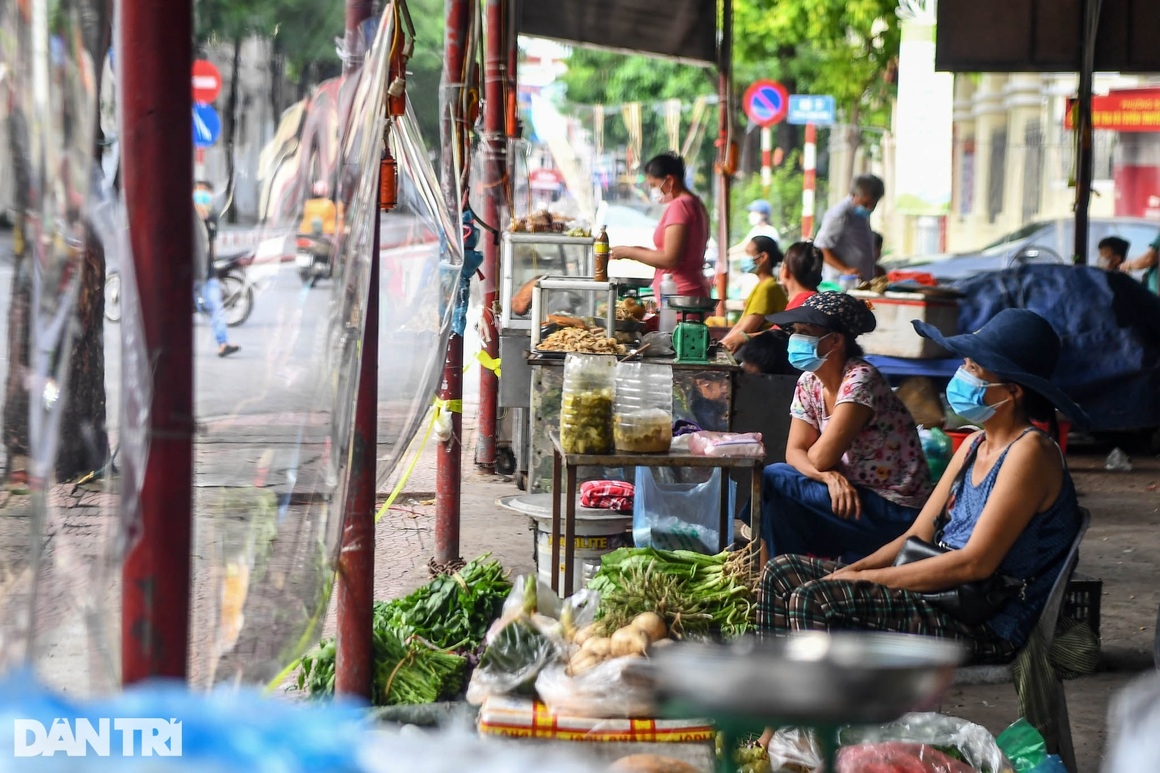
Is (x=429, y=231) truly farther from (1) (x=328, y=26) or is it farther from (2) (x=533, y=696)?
(1) (x=328, y=26)

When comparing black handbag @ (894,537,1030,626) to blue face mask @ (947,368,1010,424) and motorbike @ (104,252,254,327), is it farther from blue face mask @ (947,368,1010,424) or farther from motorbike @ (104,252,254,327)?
motorbike @ (104,252,254,327)

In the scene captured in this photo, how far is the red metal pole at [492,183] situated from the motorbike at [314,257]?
214 inches

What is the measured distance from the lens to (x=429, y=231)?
15.3 feet

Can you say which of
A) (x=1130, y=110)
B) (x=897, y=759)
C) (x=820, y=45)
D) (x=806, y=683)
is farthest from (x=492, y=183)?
(x=1130, y=110)

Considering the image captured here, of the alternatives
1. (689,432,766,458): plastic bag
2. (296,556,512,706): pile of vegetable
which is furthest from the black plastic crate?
(296,556,512,706): pile of vegetable

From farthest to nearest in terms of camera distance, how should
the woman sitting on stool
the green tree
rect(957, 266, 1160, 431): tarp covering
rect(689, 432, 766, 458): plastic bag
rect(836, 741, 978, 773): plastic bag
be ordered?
1. the green tree
2. rect(957, 266, 1160, 431): tarp covering
3. rect(689, 432, 766, 458): plastic bag
4. the woman sitting on stool
5. rect(836, 741, 978, 773): plastic bag

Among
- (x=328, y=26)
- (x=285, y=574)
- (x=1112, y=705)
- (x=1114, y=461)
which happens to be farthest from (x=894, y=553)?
(x=1114, y=461)

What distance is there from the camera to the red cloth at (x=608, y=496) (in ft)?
17.7

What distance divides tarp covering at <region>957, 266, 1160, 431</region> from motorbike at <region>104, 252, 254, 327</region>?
794 centimetres

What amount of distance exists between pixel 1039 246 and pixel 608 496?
38.6ft

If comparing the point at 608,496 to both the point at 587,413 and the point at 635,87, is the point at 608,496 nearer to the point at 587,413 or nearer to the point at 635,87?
the point at 587,413

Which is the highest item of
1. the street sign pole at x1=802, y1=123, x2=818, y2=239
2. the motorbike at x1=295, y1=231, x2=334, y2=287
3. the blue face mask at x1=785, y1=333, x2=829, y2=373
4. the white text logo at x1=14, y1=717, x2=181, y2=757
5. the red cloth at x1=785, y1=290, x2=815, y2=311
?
the street sign pole at x1=802, y1=123, x2=818, y2=239

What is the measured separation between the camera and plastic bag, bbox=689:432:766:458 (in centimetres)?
447

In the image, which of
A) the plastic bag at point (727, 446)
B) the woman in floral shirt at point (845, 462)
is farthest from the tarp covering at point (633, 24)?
the plastic bag at point (727, 446)
